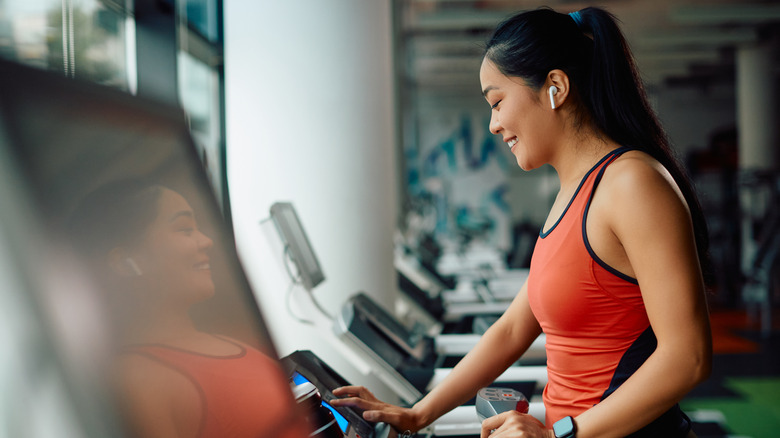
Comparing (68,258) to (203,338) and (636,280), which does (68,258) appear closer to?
(203,338)

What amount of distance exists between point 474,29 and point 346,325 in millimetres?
6913

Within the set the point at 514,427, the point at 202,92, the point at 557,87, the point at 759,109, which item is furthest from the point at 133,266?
the point at 759,109

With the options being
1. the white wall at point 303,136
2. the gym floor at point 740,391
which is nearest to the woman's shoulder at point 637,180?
the white wall at point 303,136

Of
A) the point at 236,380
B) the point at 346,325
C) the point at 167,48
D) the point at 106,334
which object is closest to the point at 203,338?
the point at 236,380

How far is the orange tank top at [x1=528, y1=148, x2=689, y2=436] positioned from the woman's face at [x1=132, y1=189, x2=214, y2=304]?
0.59m

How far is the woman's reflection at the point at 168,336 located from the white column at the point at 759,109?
32.8 ft

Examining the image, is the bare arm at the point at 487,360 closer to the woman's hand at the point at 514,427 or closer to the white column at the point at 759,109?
the woman's hand at the point at 514,427

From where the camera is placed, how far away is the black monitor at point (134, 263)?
436mm

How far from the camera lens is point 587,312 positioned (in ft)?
3.38

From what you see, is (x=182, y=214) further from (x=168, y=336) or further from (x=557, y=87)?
(x=557, y=87)

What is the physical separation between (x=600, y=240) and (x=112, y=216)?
28.2 inches

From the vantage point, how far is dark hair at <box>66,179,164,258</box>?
0.48m

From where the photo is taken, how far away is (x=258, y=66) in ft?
8.18

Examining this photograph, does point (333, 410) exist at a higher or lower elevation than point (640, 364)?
lower
